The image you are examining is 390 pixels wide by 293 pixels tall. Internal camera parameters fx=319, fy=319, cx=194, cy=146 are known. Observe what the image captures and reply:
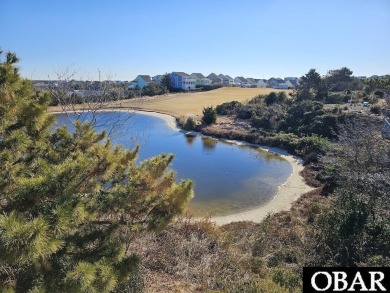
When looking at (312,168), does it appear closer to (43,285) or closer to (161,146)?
(161,146)

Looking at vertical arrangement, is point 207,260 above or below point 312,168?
above

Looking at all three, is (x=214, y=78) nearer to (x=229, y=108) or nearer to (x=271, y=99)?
(x=271, y=99)

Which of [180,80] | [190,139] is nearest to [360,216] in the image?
[190,139]

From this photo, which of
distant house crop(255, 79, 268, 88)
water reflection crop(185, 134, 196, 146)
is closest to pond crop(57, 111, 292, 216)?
water reflection crop(185, 134, 196, 146)

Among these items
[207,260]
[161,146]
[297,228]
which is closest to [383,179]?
[297,228]

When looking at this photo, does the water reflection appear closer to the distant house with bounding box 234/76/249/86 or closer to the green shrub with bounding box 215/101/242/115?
the green shrub with bounding box 215/101/242/115

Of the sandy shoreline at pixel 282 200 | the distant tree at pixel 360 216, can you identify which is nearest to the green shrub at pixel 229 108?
the sandy shoreline at pixel 282 200
